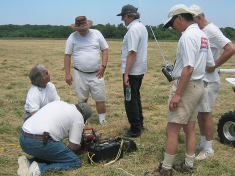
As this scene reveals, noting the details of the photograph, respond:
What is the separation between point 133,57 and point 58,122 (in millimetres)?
1687

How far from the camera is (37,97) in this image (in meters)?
4.02

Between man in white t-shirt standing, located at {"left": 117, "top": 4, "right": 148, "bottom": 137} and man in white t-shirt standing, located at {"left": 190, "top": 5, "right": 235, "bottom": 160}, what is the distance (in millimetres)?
1011

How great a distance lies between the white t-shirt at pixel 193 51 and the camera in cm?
286

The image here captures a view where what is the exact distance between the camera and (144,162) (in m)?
3.76

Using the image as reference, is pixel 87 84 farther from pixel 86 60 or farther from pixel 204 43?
pixel 204 43

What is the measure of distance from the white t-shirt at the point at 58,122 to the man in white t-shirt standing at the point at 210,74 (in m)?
1.69

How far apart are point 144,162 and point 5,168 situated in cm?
186

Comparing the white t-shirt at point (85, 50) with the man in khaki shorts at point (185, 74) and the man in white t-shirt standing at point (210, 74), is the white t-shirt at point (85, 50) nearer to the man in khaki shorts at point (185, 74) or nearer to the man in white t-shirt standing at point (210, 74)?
the man in white t-shirt standing at point (210, 74)

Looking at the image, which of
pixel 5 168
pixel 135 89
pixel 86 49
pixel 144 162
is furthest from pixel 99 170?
pixel 86 49

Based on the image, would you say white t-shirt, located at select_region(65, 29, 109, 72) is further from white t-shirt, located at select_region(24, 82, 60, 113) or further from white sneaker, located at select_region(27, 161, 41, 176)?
white sneaker, located at select_region(27, 161, 41, 176)

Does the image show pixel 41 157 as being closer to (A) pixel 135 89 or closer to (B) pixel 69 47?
(A) pixel 135 89

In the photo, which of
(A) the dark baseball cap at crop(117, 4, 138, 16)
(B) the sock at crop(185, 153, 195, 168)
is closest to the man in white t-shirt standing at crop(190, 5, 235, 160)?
(B) the sock at crop(185, 153, 195, 168)

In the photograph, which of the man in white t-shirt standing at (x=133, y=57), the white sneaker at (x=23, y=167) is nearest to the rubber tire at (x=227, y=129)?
the man in white t-shirt standing at (x=133, y=57)

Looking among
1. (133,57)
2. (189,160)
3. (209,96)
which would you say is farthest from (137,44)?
(189,160)
